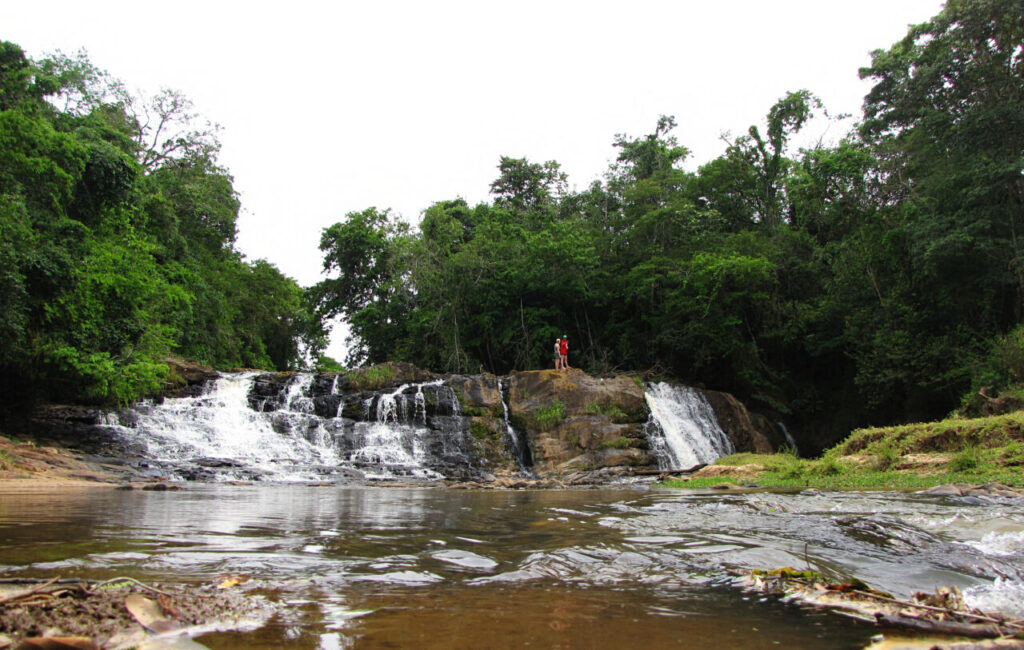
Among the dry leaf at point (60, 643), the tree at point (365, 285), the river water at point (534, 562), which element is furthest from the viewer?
the tree at point (365, 285)

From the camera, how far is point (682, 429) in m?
21.1

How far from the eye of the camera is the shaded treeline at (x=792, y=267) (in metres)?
20.0

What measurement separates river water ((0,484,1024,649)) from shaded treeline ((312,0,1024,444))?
17.4m

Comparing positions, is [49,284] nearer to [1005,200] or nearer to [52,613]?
[52,613]

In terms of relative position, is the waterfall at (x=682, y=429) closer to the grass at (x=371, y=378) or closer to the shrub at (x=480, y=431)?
the shrub at (x=480, y=431)

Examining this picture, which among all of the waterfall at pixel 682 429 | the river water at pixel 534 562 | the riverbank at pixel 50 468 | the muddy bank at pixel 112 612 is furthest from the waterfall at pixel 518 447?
the muddy bank at pixel 112 612

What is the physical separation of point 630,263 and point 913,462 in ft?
64.2

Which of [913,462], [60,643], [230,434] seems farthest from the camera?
[230,434]

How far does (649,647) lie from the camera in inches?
85.7

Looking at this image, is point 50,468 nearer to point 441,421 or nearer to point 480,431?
point 441,421

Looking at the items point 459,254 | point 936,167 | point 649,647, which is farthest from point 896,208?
point 649,647

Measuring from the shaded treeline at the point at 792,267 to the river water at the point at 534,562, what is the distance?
57.0ft

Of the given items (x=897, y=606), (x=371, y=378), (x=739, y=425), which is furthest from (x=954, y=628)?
(x=739, y=425)

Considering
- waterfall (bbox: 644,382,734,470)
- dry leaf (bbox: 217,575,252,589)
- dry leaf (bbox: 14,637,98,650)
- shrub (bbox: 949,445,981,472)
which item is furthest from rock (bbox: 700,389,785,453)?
dry leaf (bbox: 14,637,98,650)
